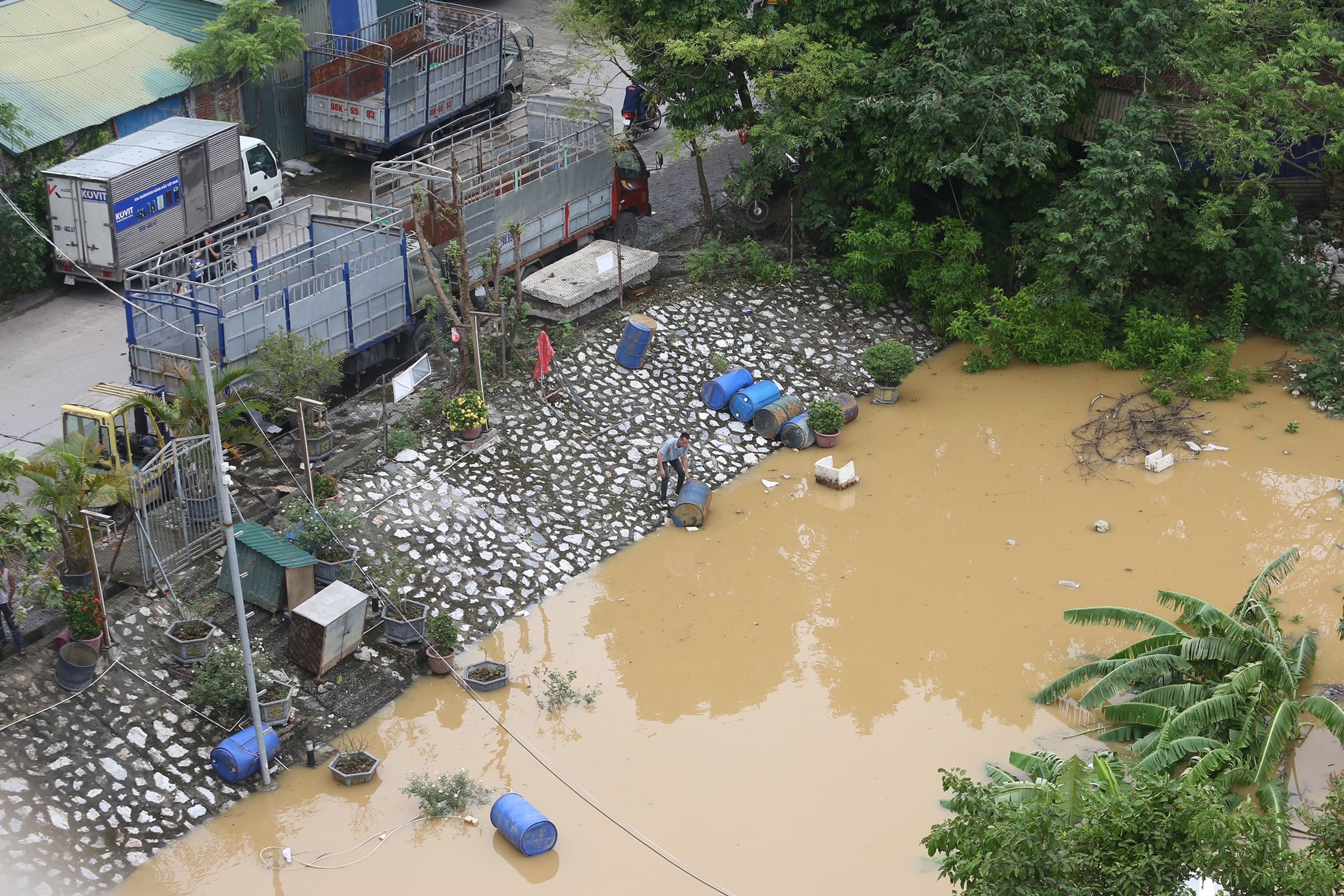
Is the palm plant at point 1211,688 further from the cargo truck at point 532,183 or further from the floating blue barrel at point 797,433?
the cargo truck at point 532,183

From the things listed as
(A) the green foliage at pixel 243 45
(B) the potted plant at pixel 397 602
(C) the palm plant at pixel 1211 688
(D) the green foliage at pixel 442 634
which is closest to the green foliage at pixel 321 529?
(B) the potted plant at pixel 397 602

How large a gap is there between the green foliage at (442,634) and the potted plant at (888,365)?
26.3 ft

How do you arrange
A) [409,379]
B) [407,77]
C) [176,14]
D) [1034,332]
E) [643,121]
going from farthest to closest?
[643,121], [176,14], [407,77], [1034,332], [409,379]

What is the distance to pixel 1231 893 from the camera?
8.90 m

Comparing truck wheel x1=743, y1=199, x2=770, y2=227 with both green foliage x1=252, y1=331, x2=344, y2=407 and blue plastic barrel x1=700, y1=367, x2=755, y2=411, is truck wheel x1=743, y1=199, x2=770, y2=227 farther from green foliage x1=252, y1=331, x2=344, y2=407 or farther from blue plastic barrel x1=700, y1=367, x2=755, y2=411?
green foliage x1=252, y1=331, x2=344, y2=407

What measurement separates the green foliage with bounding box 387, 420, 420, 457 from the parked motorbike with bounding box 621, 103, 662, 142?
459 inches

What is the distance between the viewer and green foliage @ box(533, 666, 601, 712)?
15.1 meters

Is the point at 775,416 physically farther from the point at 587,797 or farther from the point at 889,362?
the point at 587,797

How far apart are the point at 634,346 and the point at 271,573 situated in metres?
6.98

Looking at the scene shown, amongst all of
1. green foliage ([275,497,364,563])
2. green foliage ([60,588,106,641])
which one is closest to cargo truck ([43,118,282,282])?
green foliage ([275,497,364,563])

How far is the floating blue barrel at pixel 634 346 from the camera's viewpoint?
66.8 feet

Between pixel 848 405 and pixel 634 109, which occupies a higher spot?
pixel 634 109

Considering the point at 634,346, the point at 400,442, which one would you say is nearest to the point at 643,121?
the point at 634,346

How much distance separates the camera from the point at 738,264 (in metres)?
22.9
